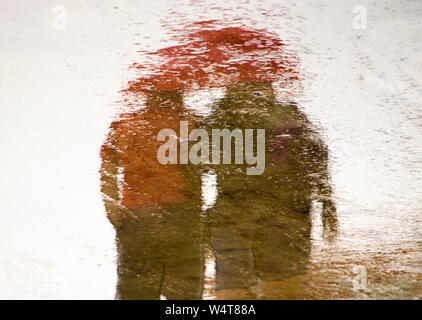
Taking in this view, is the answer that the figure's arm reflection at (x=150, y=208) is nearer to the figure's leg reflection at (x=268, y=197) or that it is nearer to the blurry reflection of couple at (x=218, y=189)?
the blurry reflection of couple at (x=218, y=189)

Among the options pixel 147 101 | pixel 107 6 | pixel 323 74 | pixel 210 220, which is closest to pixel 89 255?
pixel 210 220

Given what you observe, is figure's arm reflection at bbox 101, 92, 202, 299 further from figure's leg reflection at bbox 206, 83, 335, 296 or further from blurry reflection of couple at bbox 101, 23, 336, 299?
figure's leg reflection at bbox 206, 83, 335, 296

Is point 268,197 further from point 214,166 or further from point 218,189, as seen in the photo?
point 214,166

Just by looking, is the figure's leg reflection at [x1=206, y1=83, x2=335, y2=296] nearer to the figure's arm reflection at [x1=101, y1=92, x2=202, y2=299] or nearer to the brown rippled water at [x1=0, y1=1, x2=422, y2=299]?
the brown rippled water at [x1=0, y1=1, x2=422, y2=299]

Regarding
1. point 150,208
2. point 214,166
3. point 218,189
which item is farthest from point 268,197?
point 150,208

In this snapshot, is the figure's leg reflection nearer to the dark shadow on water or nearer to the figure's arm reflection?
the dark shadow on water

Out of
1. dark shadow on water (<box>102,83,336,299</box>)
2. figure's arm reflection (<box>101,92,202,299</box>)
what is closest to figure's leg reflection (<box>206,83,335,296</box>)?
dark shadow on water (<box>102,83,336,299</box>)

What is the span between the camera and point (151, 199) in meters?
2.33

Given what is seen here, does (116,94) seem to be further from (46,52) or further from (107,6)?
(107,6)

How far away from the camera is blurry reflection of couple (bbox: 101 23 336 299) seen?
1.94m

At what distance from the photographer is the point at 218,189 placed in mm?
2385

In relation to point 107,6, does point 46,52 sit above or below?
below
